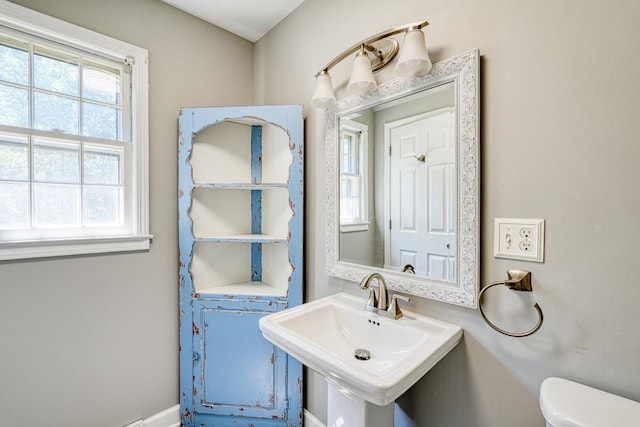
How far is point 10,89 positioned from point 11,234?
65 cm

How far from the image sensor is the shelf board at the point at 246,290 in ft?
5.23

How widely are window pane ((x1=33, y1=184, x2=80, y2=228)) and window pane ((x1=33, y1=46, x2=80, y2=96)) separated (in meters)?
0.48

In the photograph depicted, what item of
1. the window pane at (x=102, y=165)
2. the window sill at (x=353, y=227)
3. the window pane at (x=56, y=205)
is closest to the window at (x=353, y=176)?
the window sill at (x=353, y=227)

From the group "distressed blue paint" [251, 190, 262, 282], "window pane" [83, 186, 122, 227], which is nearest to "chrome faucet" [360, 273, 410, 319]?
"distressed blue paint" [251, 190, 262, 282]

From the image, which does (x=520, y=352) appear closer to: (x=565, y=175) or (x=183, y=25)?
→ (x=565, y=175)

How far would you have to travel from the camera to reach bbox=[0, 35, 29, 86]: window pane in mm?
1247

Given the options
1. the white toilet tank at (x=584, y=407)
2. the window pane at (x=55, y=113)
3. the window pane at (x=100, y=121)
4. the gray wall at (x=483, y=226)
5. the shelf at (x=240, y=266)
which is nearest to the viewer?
the white toilet tank at (x=584, y=407)

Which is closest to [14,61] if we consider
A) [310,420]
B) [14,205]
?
[14,205]

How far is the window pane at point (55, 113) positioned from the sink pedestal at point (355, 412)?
1.69 metres

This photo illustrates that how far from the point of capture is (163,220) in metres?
1.62

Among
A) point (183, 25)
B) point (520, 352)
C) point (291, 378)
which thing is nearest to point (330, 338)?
point (291, 378)

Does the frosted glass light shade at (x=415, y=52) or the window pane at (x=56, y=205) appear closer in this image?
the frosted glass light shade at (x=415, y=52)

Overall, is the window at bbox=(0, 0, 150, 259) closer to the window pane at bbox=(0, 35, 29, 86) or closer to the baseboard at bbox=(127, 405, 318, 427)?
the window pane at bbox=(0, 35, 29, 86)

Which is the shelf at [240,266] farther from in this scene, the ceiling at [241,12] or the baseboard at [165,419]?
the ceiling at [241,12]
